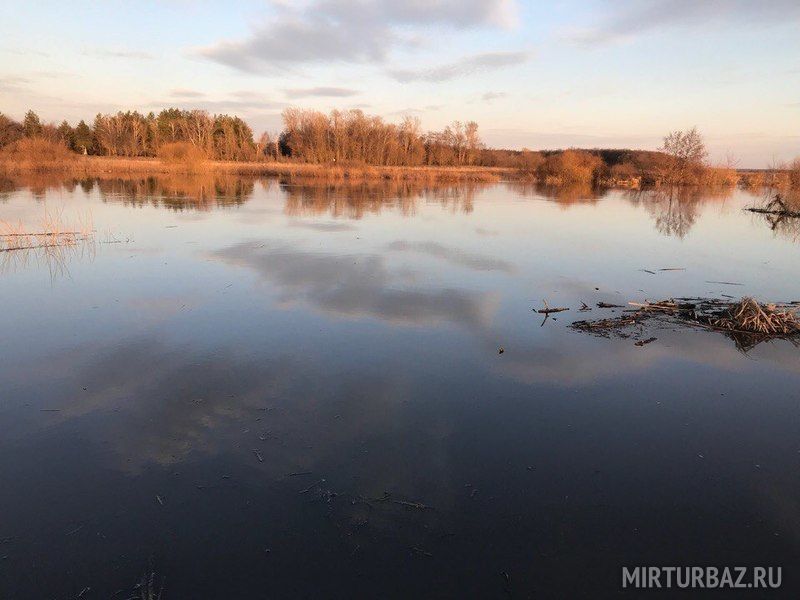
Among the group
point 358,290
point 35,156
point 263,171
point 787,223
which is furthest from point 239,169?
point 358,290

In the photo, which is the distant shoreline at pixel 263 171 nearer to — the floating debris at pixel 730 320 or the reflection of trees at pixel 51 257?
the reflection of trees at pixel 51 257

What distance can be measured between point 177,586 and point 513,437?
128 inches

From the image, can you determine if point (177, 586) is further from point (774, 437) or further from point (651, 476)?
point (774, 437)

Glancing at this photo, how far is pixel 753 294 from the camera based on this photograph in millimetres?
10883

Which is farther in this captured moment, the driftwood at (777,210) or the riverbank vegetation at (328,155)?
the riverbank vegetation at (328,155)

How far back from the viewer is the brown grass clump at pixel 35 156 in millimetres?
42594

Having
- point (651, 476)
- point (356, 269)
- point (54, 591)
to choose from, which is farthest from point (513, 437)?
point (356, 269)

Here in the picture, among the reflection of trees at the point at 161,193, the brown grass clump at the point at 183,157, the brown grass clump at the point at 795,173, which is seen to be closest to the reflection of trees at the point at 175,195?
the reflection of trees at the point at 161,193

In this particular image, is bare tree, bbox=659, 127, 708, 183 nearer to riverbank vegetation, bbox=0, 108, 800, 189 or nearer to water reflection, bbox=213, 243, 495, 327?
riverbank vegetation, bbox=0, 108, 800, 189

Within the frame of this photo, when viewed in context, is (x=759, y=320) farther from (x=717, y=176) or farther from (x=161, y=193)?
(x=717, y=176)

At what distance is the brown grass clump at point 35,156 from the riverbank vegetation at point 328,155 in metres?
0.08

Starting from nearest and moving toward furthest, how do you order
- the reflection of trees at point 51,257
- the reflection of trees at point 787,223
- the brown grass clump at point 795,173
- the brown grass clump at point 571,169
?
the reflection of trees at point 51,257 < the reflection of trees at point 787,223 < the brown grass clump at point 795,173 < the brown grass clump at point 571,169

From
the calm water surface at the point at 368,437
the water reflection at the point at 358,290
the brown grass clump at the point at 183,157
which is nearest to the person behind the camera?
the calm water surface at the point at 368,437

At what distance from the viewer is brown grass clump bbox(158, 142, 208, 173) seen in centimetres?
4500
